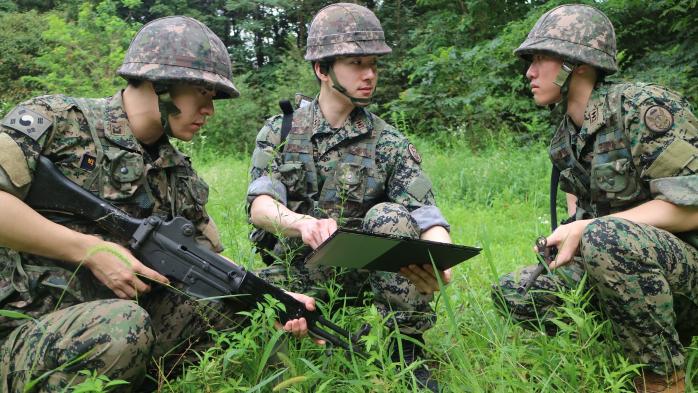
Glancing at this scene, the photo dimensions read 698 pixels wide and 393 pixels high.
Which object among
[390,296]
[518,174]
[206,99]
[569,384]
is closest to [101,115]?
[206,99]

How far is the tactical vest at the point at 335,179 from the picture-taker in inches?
127

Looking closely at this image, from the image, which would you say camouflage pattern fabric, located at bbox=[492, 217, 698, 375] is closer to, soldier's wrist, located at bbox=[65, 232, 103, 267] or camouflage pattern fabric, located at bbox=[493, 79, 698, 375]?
camouflage pattern fabric, located at bbox=[493, 79, 698, 375]

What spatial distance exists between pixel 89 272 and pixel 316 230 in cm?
92

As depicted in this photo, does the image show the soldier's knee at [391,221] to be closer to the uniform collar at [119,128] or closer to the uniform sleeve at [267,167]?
the uniform sleeve at [267,167]

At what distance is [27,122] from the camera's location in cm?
224

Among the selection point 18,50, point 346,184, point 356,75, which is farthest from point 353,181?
point 18,50

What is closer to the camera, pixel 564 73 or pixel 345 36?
pixel 564 73

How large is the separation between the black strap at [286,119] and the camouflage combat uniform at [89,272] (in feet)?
2.15

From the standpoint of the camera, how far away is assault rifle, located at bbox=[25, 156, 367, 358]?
235 cm

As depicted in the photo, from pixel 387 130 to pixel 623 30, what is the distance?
5915 millimetres

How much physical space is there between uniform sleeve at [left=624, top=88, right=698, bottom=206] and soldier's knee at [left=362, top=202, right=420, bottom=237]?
1005 mm

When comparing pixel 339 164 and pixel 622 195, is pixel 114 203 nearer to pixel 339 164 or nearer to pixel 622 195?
pixel 339 164

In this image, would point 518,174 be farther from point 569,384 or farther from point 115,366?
point 115,366

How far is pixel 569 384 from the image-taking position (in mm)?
2174
